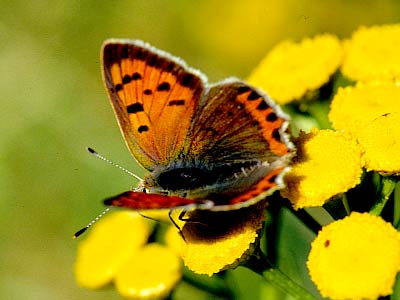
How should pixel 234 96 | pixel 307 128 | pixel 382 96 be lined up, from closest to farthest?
1. pixel 234 96
2. pixel 382 96
3. pixel 307 128

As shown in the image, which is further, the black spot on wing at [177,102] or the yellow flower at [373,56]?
the yellow flower at [373,56]

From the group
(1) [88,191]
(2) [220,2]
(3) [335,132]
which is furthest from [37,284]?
(3) [335,132]

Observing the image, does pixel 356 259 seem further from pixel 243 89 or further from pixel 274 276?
pixel 243 89

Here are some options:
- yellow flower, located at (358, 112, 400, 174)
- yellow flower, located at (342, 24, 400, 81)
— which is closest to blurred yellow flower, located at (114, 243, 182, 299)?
yellow flower, located at (358, 112, 400, 174)

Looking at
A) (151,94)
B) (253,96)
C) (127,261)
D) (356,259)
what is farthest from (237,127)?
(127,261)

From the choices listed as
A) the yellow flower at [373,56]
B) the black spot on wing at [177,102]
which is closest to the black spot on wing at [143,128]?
the black spot on wing at [177,102]

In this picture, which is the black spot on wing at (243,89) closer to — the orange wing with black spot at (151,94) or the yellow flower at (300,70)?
the orange wing with black spot at (151,94)

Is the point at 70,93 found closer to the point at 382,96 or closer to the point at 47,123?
the point at 47,123

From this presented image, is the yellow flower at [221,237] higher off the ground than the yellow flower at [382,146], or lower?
lower
